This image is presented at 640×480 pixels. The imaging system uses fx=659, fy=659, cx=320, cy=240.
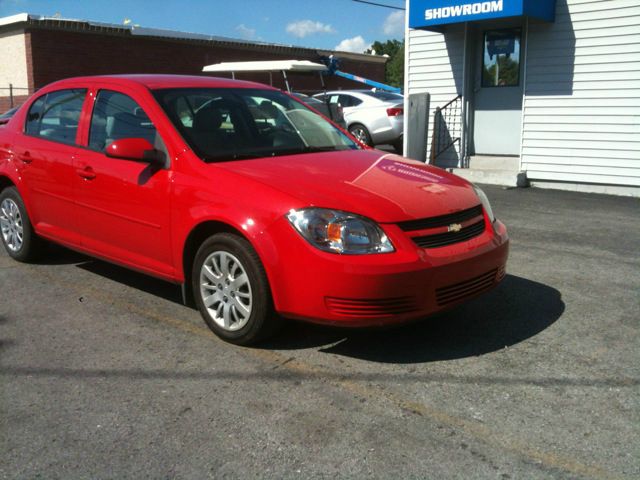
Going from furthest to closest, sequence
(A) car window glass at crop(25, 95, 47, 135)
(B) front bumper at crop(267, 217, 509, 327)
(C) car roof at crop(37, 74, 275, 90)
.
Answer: (A) car window glass at crop(25, 95, 47, 135) → (C) car roof at crop(37, 74, 275, 90) → (B) front bumper at crop(267, 217, 509, 327)

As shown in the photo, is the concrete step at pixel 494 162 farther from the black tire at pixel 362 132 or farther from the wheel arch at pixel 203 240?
the wheel arch at pixel 203 240

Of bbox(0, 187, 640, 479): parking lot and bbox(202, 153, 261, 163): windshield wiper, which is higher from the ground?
bbox(202, 153, 261, 163): windshield wiper

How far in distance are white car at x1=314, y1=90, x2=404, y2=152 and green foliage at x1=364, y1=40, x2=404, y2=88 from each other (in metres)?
59.2

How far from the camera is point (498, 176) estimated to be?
1148cm

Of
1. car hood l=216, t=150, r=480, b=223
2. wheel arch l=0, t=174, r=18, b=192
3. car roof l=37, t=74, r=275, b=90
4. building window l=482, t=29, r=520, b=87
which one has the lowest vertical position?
wheel arch l=0, t=174, r=18, b=192

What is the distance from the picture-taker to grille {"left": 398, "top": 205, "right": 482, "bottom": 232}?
149 inches

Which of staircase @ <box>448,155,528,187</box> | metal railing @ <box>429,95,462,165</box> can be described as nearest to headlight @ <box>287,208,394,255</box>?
staircase @ <box>448,155,528,187</box>

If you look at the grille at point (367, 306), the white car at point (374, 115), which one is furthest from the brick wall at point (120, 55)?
the grille at point (367, 306)

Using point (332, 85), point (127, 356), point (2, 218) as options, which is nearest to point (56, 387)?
point (127, 356)

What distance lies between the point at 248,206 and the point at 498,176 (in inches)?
331

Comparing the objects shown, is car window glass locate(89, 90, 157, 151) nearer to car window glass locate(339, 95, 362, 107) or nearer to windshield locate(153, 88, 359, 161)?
windshield locate(153, 88, 359, 161)

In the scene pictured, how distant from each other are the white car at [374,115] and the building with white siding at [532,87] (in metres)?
2.56

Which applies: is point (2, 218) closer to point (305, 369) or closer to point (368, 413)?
point (305, 369)

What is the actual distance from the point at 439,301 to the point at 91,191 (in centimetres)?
277
